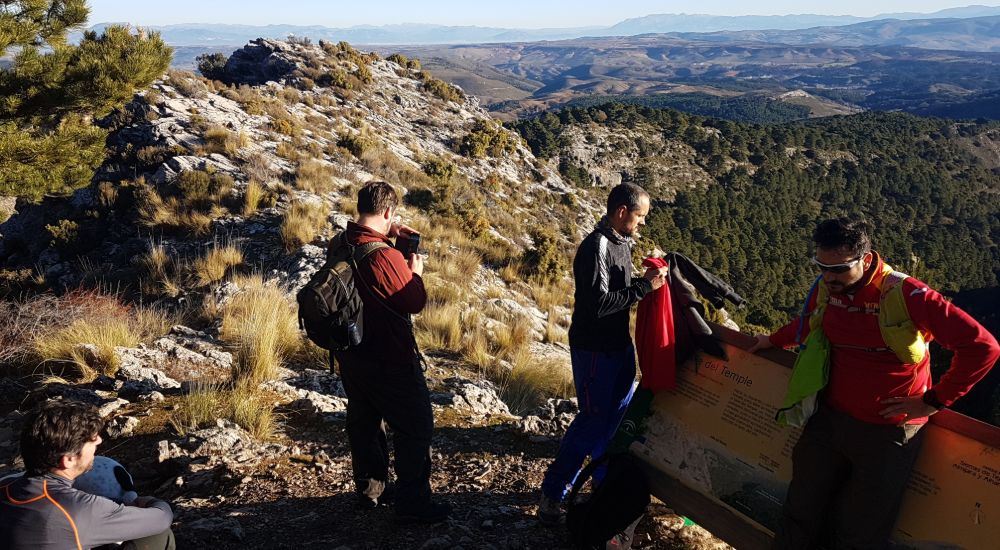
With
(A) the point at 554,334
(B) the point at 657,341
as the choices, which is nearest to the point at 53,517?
(B) the point at 657,341

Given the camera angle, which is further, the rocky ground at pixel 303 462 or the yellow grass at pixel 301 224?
the yellow grass at pixel 301 224

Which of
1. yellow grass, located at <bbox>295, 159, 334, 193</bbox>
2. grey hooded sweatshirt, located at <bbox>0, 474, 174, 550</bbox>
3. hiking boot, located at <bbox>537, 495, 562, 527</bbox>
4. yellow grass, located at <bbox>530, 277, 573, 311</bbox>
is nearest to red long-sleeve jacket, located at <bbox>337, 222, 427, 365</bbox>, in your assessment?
hiking boot, located at <bbox>537, 495, 562, 527</bbox>

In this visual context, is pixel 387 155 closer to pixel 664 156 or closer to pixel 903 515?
pixel 903 515

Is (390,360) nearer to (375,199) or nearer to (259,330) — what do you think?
(375,199)

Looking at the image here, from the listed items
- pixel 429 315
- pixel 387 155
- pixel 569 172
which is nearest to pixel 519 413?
pixel 429 315

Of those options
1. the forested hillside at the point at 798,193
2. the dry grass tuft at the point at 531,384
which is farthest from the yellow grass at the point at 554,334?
the forested hillside at the point at 798,193

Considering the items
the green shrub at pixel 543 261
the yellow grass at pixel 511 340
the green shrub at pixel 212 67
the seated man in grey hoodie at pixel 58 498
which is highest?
the green shrub at pixel 212 67

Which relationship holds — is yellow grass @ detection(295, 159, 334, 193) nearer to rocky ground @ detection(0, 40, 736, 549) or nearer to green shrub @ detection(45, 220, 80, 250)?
rocky ground @ detection(0, 40, 736, 549)

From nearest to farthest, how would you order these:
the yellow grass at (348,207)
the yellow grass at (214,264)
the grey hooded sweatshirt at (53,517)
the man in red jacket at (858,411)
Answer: the grey hooded sweatshirt at (53,517), the man in red jacket at (858,411), the yellow grass at (214,264), the yellow grass at (348,207)

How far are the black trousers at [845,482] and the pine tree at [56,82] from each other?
8.68 meters

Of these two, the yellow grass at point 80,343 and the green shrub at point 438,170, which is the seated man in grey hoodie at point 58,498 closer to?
the yellow grass at point 80,343

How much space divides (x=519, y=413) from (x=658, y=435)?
8.79ft

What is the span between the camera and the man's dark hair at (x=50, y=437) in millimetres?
2074

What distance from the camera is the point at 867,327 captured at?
236 centimetres
